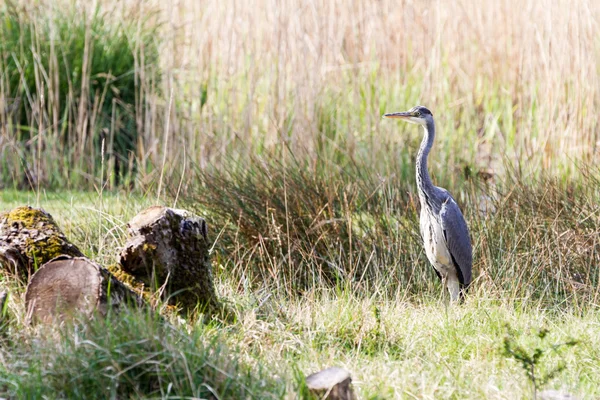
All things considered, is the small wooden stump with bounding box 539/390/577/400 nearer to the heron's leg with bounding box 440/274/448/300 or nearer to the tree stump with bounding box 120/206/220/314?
the tree stump with bounding box 120/206/220/314

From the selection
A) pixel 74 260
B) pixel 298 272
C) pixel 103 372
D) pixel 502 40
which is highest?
pixel 502 40

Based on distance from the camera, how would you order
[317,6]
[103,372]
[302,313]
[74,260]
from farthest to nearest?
[317,6] < [302,313] < [74,260] < [103,372]

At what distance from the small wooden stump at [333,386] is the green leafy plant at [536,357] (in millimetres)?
614

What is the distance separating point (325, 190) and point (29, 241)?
208 centimetres

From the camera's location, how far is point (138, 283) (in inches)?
147

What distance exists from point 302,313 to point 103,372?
49.7 inches

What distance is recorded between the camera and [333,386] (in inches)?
111

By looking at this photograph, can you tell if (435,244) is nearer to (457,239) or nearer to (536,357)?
(457,239)

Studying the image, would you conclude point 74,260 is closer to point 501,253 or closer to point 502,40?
point 501,253

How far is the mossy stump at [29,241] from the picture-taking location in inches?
146

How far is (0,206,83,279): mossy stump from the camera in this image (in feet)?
12.1

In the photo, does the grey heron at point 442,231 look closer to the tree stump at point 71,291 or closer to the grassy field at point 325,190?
the grassy field at point 325,190

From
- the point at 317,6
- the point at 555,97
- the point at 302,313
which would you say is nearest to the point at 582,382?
the point at 302,313

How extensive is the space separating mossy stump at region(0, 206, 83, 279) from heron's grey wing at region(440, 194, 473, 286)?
2102mm
